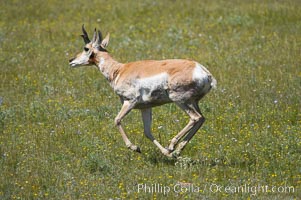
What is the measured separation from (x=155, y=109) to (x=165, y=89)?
9.38 ft

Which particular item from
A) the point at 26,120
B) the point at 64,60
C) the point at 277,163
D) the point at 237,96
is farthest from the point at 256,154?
the point at 64,60

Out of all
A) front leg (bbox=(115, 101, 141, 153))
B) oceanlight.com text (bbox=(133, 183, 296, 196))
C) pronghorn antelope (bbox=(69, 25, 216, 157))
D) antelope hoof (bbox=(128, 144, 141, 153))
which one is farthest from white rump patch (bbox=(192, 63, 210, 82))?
oceanlight.com text (bbox=(133, 183, 296, 196))

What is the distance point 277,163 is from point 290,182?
2.47 ft

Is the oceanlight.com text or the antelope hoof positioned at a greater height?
the antelope hoof

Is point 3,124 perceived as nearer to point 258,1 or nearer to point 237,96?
point 237,96

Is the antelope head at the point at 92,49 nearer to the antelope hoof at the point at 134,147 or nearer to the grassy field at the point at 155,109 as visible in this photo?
the grassy field at the point at 155,109

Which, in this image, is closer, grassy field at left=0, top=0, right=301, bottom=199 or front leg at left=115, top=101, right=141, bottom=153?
grassy field at left=0, top=0, right=301, bottom=199

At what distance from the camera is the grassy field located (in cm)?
985

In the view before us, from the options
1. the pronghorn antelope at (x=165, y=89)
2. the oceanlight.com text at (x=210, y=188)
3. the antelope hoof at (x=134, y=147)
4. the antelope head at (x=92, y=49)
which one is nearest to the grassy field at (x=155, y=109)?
the oceanlight.com text at (x=210, y=188)

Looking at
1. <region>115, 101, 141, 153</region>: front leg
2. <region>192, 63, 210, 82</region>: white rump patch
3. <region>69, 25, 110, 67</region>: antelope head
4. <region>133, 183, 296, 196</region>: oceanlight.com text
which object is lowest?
<region>133, 183, 296, 196</region>: oceanlight.com text

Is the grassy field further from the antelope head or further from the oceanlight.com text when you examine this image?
the antelope head

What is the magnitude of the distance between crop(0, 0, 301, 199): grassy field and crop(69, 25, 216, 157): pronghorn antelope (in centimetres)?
38

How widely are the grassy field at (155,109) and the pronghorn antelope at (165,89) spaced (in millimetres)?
378

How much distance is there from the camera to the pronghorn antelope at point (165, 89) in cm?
1066
